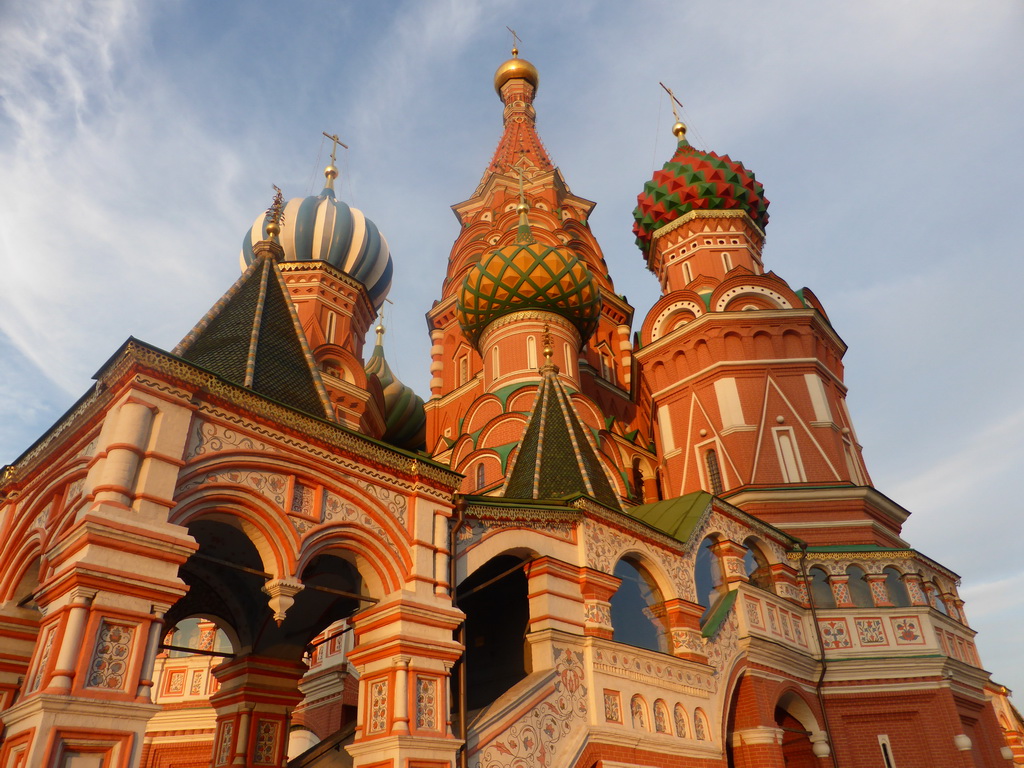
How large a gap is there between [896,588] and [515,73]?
86.3 ft

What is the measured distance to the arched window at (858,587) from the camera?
12846 millimetres

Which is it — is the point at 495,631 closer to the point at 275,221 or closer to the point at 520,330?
the point at 275,221

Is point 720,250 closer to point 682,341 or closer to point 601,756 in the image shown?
point 682,341

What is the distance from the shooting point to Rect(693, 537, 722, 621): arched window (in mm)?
10703

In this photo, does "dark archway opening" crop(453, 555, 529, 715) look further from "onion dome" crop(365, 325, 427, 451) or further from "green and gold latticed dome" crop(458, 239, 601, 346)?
"onion dome" crop(365, 325, 427, 451)

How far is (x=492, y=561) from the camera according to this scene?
9.27 meters

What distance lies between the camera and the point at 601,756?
7973 mm

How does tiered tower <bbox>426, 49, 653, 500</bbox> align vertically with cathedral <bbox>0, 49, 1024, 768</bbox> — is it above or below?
above

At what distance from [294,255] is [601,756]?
15.1 meters

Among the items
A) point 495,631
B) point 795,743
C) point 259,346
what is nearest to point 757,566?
point 795,743

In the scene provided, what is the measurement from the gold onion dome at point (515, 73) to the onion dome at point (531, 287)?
17.1 m

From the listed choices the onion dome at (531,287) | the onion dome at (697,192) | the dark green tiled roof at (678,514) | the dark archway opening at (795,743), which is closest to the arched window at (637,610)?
the dark green tiled roof at (678,514)

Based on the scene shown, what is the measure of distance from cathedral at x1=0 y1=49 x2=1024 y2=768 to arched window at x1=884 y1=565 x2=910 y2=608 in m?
0.07

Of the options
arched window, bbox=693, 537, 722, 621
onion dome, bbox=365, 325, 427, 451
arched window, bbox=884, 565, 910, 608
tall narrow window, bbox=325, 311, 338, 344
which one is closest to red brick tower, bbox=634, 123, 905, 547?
arched window, bbox=884, 565, 910, 608
